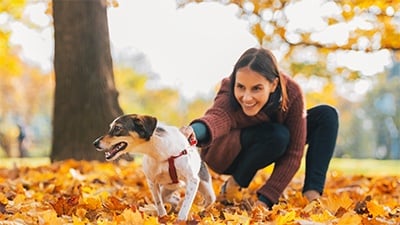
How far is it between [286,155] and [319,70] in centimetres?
551

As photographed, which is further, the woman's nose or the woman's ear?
the woman's ear

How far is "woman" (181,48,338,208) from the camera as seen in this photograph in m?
3.58

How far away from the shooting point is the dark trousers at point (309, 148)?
3908mm

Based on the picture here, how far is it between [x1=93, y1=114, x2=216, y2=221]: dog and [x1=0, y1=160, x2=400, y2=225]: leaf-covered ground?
15cm

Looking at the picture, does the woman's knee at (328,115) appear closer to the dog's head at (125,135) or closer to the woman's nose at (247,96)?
the woman's nose at (247,96)

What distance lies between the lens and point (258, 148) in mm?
3943

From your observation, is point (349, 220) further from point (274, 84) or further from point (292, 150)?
point (292, 150)

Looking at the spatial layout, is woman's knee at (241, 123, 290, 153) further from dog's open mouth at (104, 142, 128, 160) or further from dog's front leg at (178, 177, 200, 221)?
dog's open mouth at (104, 142, 128, 160)

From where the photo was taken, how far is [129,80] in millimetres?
42781

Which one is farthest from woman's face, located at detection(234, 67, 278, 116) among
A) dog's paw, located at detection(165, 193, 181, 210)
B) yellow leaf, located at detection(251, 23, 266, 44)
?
yellow leaf, located at detection(251, 23, 266, 44)

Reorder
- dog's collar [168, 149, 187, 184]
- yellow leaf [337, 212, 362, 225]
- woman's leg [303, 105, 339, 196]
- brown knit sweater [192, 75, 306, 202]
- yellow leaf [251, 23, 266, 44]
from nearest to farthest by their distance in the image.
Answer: yellow leaf [337, 212, 362, 225]
dog's collar [168, 149, 187, 184]
brown knit sweater [192, 75, 306, 202]
woman's leg [303, 105, 339, 196]
yellow leaf [251, 23, 266, 44]

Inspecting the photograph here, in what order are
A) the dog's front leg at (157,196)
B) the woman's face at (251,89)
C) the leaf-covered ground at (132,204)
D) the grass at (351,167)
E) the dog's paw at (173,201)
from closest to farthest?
1. the leaf-covered ground at (132,204)
2. the dog's front leg at (157,196)
3. the woman's face at (251,89)
4. the dog's paw at (173,201)
5. the grass at (351,167)

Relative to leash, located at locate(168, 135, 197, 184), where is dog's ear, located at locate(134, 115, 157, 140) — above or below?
above

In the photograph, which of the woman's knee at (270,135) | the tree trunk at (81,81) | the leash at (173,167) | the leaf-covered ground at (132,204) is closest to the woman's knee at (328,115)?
the woman's knee at (270,135)
